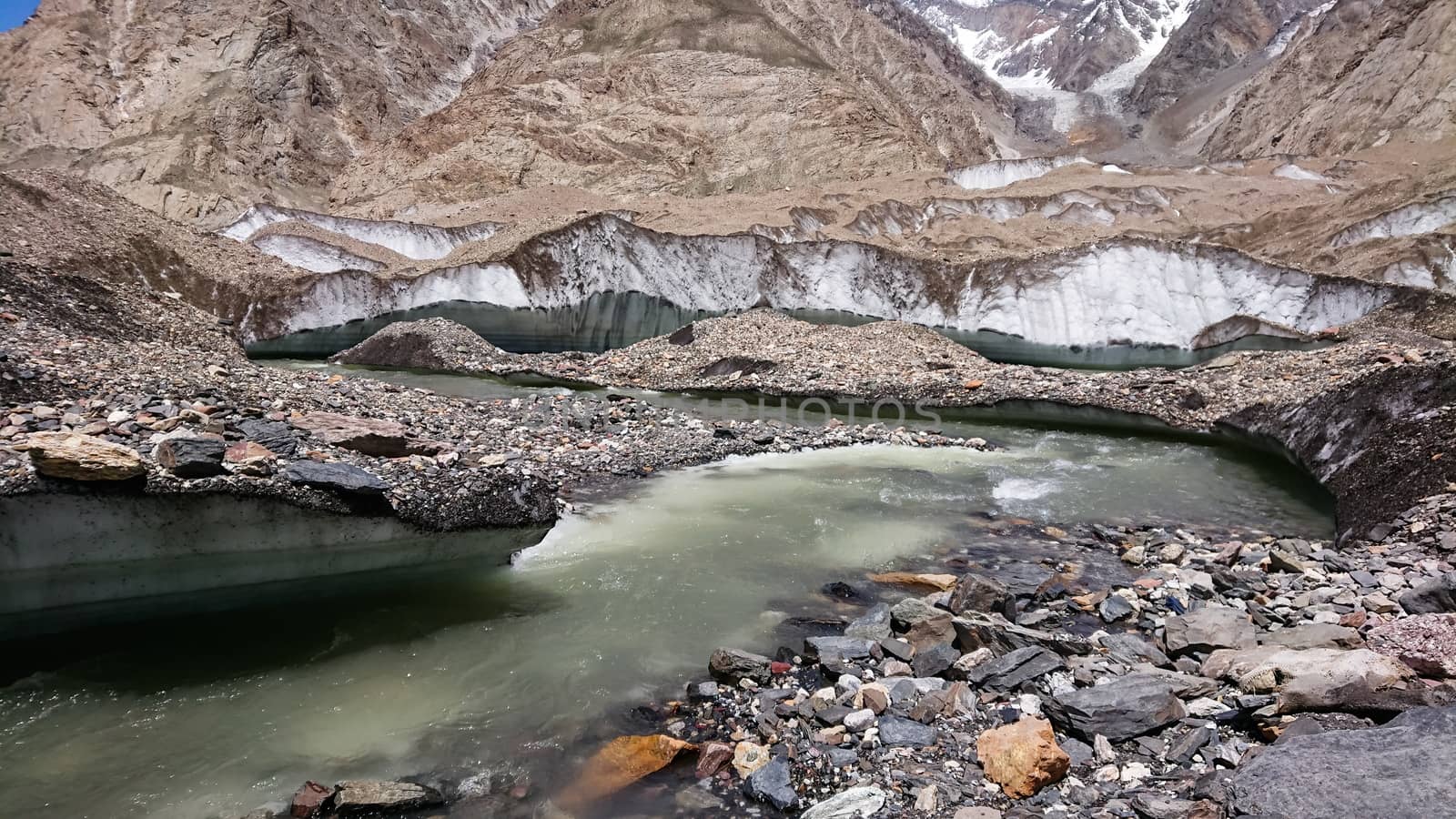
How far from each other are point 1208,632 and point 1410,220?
5075 centimetres

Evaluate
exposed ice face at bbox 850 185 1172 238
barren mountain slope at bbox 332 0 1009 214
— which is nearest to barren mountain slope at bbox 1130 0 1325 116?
barren mountain slope at bbox 332 0 1009 214

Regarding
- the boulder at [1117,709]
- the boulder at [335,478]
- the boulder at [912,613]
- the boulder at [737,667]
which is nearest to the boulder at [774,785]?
the boulder at [737,667]

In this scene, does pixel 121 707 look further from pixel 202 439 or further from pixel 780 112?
pixel 780 112

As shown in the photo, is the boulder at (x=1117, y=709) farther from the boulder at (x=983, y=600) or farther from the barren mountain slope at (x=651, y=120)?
the barren mountain slope at (x=651, y=120)

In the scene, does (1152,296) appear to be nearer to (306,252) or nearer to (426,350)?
(426,350)

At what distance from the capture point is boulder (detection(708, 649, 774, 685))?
5.31m

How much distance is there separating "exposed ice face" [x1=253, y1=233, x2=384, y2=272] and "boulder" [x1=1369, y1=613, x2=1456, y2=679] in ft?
147

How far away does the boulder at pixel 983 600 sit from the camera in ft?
20.4

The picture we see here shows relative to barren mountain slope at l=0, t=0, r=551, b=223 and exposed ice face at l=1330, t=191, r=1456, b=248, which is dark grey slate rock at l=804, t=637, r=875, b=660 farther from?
barren mountain slope at l=0, t=0, r=551, b=223

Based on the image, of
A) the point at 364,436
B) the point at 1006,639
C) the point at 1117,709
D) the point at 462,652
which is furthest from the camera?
the point at 364,436

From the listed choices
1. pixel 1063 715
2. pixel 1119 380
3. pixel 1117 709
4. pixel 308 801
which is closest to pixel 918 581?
pixel 1063 715

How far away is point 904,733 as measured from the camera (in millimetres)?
4445

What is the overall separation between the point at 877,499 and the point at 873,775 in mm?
6839

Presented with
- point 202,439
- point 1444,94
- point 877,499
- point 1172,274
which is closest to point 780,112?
point 1172,274
